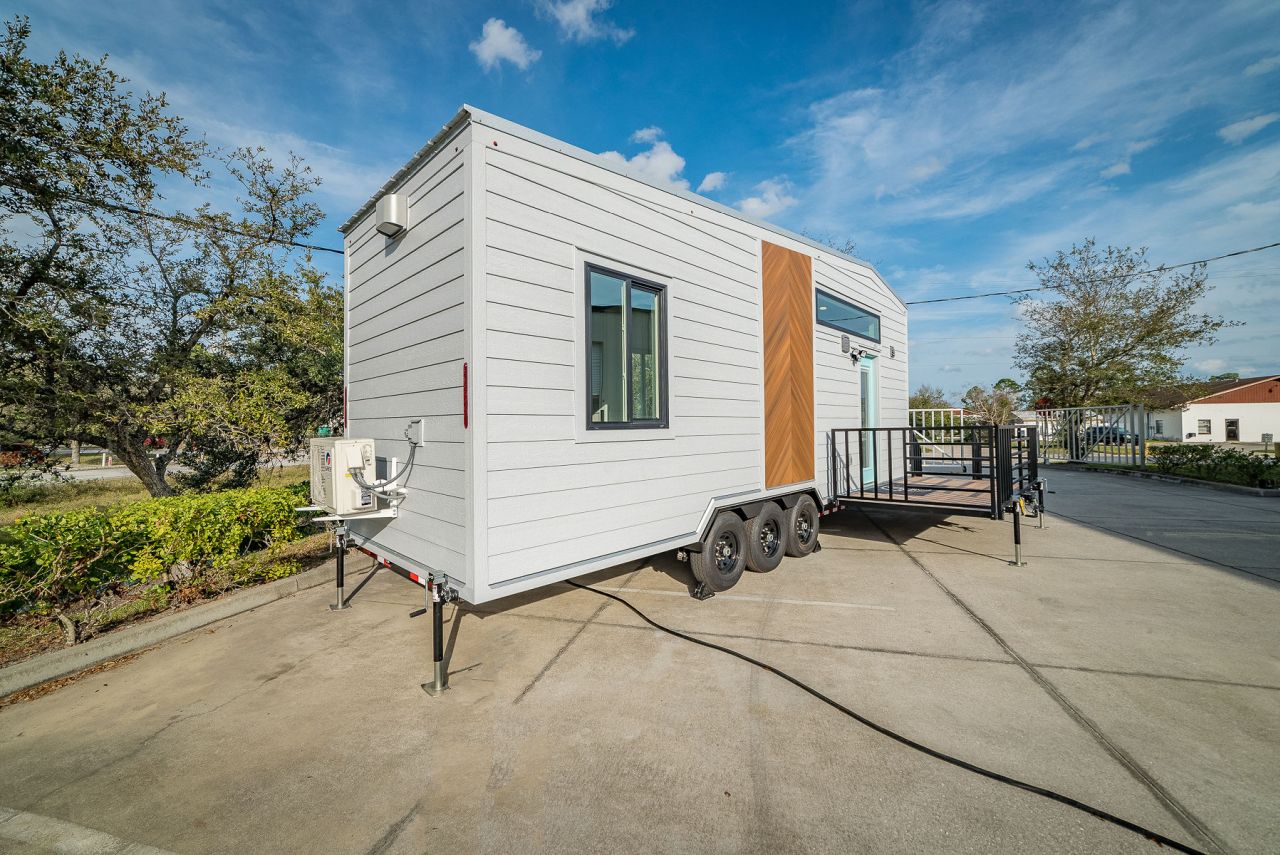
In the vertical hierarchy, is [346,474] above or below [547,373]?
below

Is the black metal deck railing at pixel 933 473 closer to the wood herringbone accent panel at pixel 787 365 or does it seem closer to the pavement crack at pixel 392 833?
the wood herringbone accent panel at pixel 787 365

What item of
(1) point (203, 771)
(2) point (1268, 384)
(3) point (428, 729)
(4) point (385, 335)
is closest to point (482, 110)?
(4) point (385, 335)

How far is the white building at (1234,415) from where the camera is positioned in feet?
119

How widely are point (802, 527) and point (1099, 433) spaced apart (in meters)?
15.7

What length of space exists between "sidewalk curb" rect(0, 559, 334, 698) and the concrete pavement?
0.48 ft

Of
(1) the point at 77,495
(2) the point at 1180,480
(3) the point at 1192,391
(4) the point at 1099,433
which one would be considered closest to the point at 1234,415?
(3) the point at 1192,391

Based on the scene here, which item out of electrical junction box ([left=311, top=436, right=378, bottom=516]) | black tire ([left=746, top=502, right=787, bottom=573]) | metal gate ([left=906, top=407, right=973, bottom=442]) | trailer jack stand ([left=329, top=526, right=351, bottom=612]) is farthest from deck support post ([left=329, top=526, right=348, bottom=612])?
metal gate ([left=906, top=407, right=973, bottom=442])

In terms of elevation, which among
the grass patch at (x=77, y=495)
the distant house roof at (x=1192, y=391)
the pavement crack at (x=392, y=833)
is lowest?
the pavement crack at (x=392, y=833)

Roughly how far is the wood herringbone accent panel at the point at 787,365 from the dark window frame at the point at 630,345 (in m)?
1.54

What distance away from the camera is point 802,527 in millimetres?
5840

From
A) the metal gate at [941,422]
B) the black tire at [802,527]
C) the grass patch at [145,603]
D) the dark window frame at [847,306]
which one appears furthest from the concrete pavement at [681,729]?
the metal gate at [941,422]

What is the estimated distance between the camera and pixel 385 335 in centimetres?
378

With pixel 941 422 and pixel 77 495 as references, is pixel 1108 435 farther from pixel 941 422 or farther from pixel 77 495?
pixel 77 495

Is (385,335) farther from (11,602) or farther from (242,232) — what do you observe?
(242,232)
